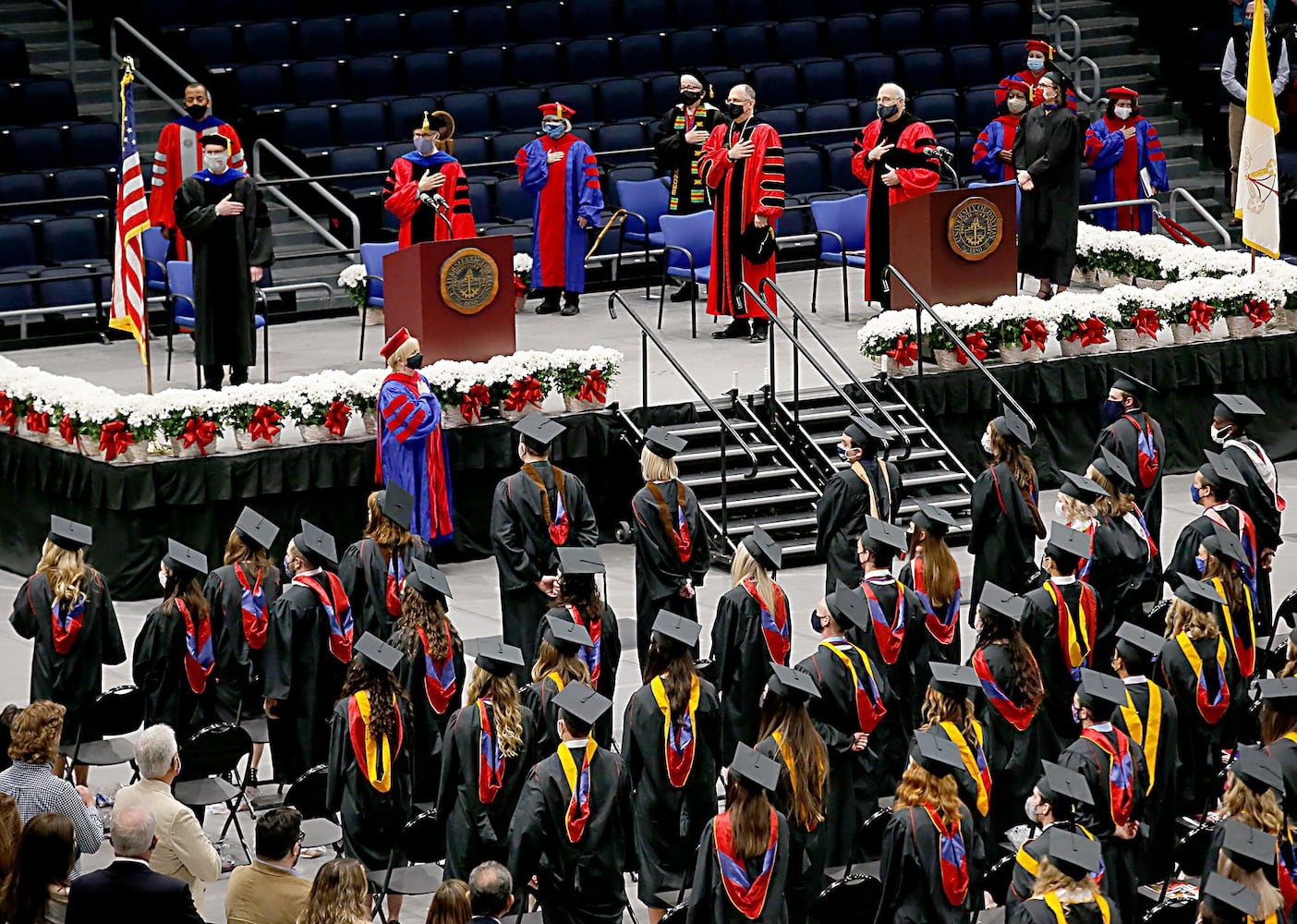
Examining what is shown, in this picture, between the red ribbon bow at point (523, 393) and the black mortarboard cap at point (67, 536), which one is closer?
the black mortarboard cap at point (67, 536)

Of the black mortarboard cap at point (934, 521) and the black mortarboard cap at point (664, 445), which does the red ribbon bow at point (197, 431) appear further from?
the black mortarboard cap at point (934, 521)

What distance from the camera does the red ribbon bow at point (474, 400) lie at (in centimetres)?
1453

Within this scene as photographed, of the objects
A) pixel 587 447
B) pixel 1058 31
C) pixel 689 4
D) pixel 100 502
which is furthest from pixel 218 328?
pixel 1058 31

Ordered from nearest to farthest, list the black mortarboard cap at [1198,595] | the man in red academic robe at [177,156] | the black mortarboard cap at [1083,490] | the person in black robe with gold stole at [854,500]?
the black mortarboard cap at [1198,595] → the black mortarboard cap at [1083,490] → the person in black robe with gold stole at [854,500] → the man in red academic robe at [177,156]

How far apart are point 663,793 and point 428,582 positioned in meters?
1.53

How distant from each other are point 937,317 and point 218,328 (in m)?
5.02

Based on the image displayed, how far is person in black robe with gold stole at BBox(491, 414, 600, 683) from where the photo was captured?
38.9ft

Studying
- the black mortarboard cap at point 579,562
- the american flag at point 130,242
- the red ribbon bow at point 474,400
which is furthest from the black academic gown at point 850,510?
the american flag at point 130,242

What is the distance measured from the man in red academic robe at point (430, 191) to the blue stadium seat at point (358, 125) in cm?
345

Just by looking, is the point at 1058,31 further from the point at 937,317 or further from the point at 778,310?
the point at 937,317

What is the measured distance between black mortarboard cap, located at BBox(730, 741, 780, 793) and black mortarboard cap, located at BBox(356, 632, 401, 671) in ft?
5.86

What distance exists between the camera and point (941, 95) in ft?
71.2

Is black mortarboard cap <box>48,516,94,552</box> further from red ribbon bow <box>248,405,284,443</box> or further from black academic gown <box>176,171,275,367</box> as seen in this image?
black academic gown <box>176,171,275,367</box>

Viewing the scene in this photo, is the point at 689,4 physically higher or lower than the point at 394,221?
higher
